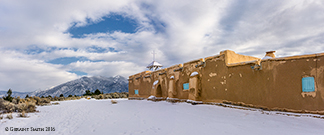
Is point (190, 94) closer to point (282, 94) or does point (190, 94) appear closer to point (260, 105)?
point (260, 105)

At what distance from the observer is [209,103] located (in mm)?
12828

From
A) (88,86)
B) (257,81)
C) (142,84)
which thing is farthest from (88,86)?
(257,81)

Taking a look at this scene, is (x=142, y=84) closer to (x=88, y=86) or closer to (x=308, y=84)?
(x=308, y=84)

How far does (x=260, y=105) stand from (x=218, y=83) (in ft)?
10.7

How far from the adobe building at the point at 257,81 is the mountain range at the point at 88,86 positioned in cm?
8650

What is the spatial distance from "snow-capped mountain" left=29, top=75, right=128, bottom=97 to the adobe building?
8650cm

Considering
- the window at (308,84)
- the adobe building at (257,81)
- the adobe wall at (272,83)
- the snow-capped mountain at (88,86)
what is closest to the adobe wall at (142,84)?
the adobe building at (257,81)

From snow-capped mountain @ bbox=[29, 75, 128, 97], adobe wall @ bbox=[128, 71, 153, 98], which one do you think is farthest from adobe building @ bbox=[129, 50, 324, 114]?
snow-capped mountain @ bbox=[29, 75, 128, 97]

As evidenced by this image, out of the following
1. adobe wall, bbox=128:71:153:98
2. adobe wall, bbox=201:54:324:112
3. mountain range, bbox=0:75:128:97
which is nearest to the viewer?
adobe wall, bbox=201:54:324:112

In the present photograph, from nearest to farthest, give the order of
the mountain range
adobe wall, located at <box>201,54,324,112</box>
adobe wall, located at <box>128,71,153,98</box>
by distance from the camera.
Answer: adobe wall, located at <box>201,54,324,112</box>, adobe wall, located at <box>128,71,153,98</box>, the mountain range

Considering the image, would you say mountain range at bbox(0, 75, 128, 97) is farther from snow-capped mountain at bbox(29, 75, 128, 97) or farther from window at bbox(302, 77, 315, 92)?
window at bbox(302, 77, 315, 92)

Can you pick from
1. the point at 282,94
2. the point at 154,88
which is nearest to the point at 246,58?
the point at 282,94

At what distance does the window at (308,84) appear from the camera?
7.87 metres

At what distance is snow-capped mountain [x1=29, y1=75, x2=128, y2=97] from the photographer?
9065cm
